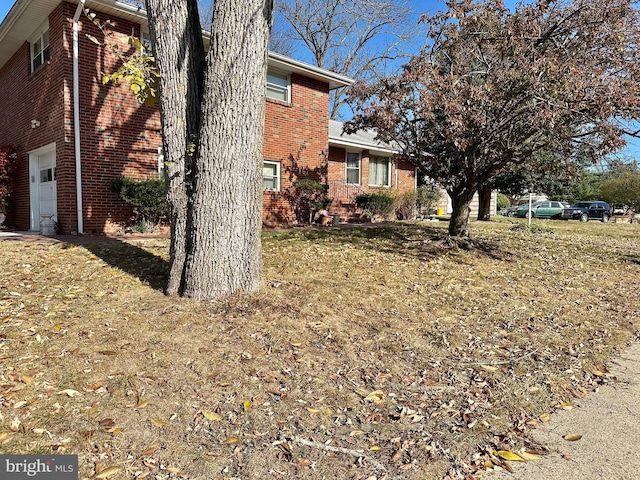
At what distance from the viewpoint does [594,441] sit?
9.83 feet

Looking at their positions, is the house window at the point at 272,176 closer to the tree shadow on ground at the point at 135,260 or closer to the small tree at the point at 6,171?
the tree shadow on ground at the point at 135,260

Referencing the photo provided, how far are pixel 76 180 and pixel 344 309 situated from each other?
25.4 ft

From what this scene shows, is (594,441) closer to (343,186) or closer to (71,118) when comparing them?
(71,118)

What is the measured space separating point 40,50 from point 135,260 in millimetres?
8190

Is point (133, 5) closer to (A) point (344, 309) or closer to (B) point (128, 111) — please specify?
(B) point (128, 111)

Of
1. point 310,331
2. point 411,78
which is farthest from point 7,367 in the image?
point 411,78

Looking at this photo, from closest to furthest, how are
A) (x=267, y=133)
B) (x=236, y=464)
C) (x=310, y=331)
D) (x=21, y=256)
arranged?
(x=236, y=464) → (x=310, y=331) → (x=21, y=256) → (x=267, y=133)

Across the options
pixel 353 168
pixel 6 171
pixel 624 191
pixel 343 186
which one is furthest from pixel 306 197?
pixel 624 191

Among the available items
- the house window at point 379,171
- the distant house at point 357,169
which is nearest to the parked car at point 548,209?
the distant house at point 357,169

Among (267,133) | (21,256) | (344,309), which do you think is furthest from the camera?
(267,133)

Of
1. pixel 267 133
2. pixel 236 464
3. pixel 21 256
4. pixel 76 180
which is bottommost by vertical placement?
pixel 236 464

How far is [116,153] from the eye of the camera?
33.5 feet

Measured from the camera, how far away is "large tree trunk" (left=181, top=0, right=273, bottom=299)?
4516mm

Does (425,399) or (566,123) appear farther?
(566,123)
